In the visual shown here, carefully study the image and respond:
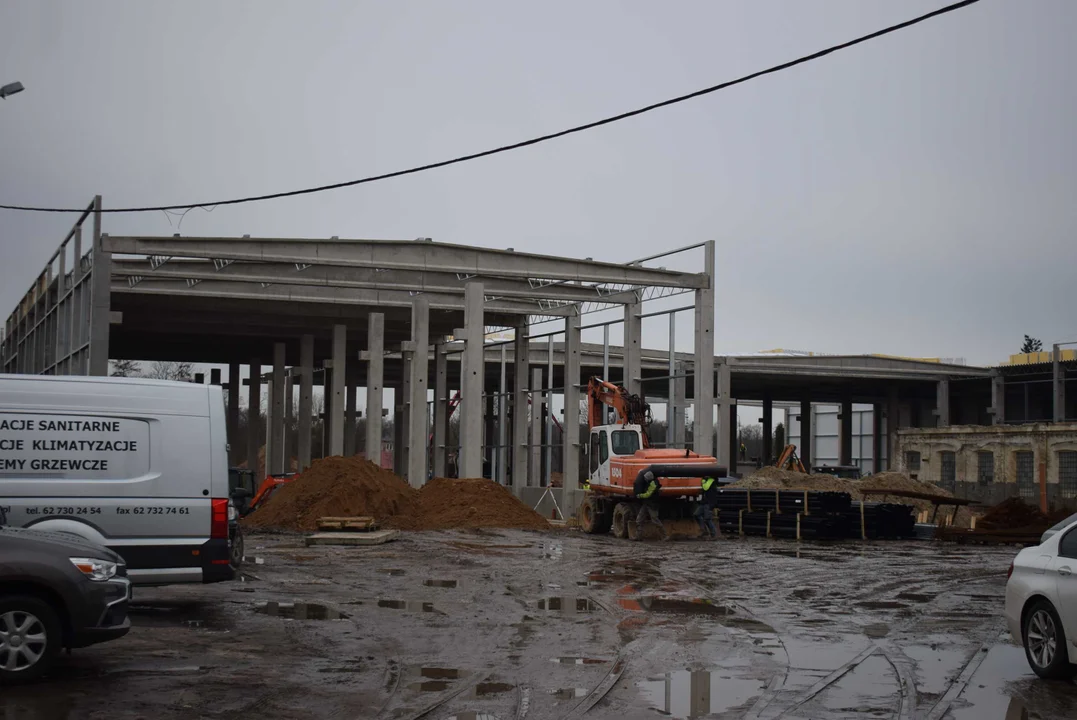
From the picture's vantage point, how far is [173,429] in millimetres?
11406

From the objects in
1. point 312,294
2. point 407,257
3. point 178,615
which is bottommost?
point 178,615

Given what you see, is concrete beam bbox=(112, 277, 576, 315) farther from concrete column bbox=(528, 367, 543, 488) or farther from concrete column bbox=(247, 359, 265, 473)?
concrete column bbox=(247, 359, 265, 473)

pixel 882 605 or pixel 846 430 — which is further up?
pixel 846 430

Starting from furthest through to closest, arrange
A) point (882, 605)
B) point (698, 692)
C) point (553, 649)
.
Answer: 1. point (882, 605)
2. point (553, 649)
3. point (698, 692)

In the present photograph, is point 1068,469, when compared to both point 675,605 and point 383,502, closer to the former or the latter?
point 383,502

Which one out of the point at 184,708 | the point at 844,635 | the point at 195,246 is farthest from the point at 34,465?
the point at 195,246

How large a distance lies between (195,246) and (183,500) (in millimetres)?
19945

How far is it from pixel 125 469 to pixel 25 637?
2824 millimetres

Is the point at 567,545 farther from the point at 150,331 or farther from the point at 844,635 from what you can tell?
the point at 150,331

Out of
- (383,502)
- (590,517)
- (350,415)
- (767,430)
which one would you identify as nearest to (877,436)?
(767,430)

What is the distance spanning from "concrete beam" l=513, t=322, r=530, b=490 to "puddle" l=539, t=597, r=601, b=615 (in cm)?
2555

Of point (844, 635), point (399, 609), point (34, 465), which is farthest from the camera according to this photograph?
point (399, 609)

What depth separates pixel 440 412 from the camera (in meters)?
46.2

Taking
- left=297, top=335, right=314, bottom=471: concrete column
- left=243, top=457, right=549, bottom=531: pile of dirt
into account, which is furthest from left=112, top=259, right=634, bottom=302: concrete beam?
left=297, top=335, right=314, bottom=471: concrete column
